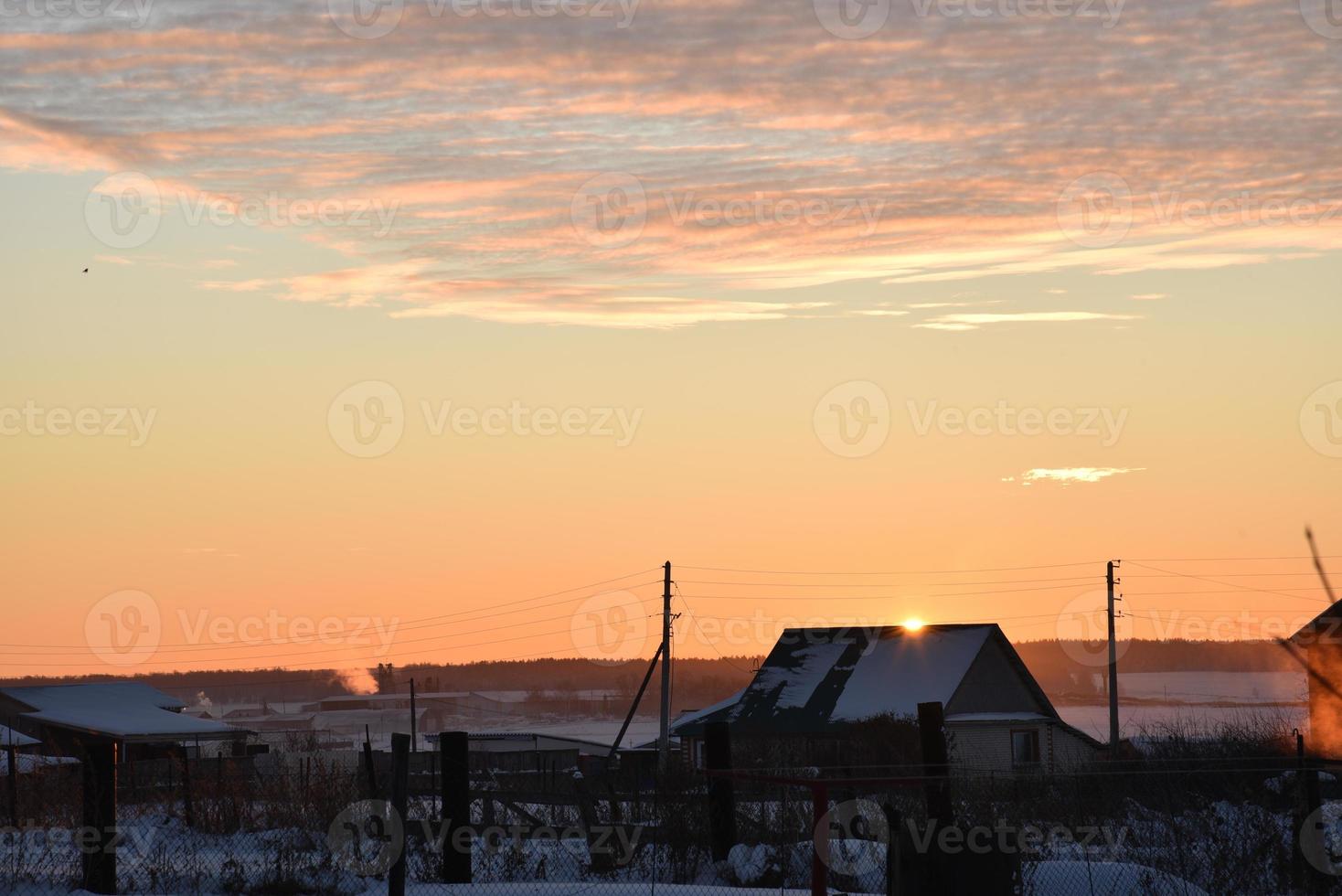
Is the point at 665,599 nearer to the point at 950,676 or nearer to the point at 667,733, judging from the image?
the point at 667,733

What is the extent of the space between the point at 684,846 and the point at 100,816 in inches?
256

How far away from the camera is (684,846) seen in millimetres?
18109

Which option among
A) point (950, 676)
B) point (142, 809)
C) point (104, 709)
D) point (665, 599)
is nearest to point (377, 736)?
point (104, 709)

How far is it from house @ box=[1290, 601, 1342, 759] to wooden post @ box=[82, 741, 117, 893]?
3174cm

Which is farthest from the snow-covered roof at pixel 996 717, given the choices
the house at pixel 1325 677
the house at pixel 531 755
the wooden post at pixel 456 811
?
the wooden post at pixel 456 811

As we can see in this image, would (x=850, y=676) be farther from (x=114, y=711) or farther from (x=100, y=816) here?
(x=114, y=711)

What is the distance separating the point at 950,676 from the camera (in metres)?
47.2

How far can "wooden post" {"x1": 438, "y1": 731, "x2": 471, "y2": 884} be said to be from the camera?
1599 cm

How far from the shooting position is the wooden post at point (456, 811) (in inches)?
630

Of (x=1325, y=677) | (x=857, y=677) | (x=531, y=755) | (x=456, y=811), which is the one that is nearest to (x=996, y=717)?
(x=857, y=677)

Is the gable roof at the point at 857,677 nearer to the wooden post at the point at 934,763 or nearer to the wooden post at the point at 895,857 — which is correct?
the wooden post at the point at 934,763

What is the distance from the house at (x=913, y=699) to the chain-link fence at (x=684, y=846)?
2222 centimetres

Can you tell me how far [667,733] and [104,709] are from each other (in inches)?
1213

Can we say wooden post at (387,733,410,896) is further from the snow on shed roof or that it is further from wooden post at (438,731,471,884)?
the snow on shed roof
